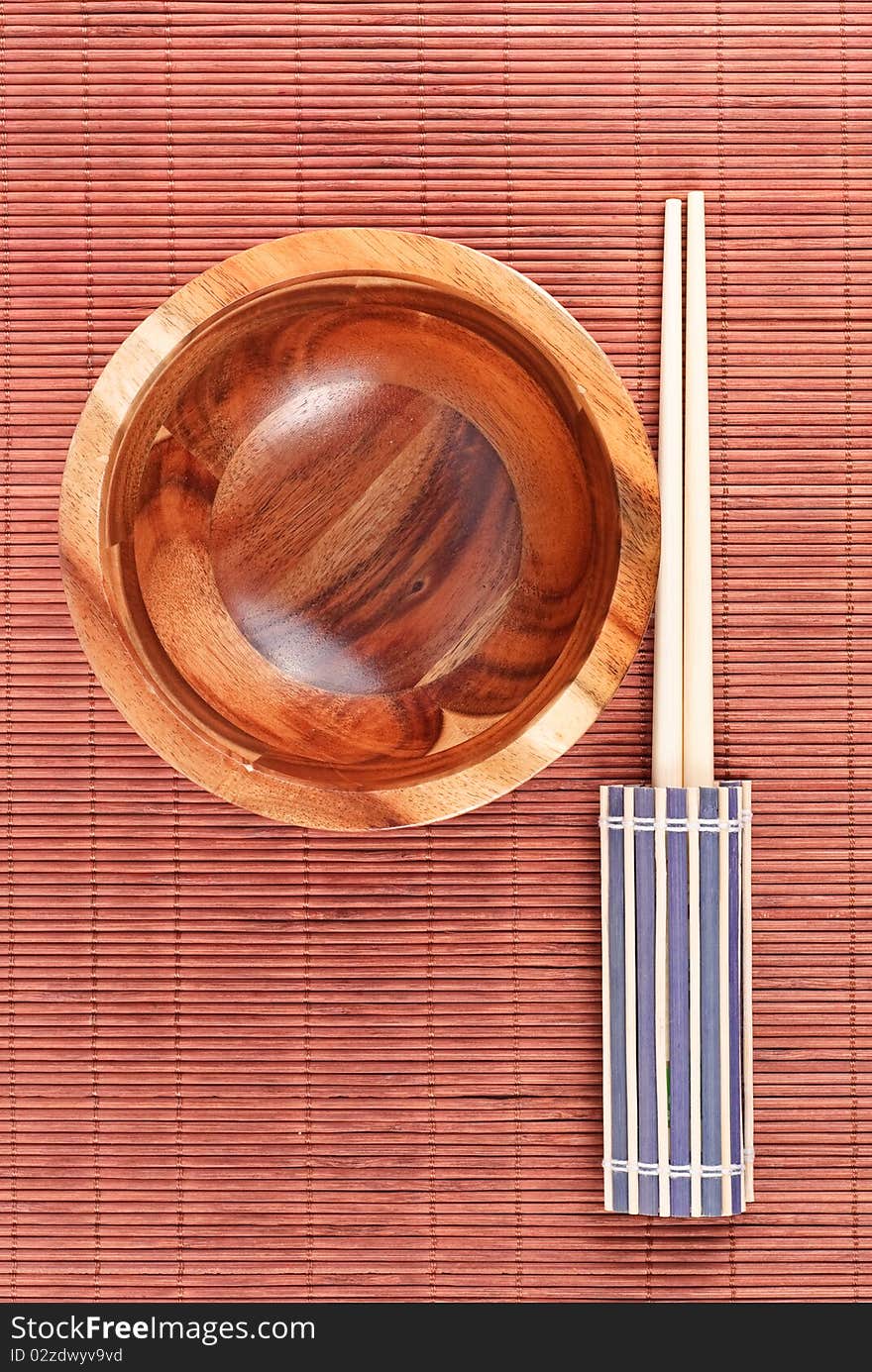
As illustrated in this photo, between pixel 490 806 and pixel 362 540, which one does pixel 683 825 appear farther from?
pixel 362 540

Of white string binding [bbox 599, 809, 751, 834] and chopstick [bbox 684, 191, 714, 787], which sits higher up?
chopstick [bbox 684, 191, 714, 787]

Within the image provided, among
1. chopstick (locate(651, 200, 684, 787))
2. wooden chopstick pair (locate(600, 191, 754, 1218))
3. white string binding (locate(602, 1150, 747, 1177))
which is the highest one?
chopstick (locate(651, 200, 684, 787))

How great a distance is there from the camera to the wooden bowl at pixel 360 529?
0.90 m

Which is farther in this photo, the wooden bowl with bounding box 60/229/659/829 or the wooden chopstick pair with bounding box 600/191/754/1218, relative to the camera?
the wooden chopstick pair with bounding box 600/191/754/1218

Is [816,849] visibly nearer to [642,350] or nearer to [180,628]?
[642,350]

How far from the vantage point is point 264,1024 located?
1117mm

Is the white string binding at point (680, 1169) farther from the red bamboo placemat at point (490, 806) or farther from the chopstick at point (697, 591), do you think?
the chopstick at point (697, 591)

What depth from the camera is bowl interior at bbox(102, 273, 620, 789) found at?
95 cm

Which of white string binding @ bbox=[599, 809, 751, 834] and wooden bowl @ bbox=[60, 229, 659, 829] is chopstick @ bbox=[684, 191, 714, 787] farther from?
wooden bowl @ bbox=[60, 229, 659, 829]

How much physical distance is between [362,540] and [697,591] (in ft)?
1.02

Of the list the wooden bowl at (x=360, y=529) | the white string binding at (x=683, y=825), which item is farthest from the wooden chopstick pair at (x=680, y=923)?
the wooden bowl at (x=360, y=529)

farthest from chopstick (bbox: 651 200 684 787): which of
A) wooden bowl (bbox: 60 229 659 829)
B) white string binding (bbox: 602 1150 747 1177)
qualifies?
white string binding (bbox: 602 1150 747 1177)

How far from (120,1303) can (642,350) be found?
1.05 m

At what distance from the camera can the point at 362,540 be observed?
99 cm
